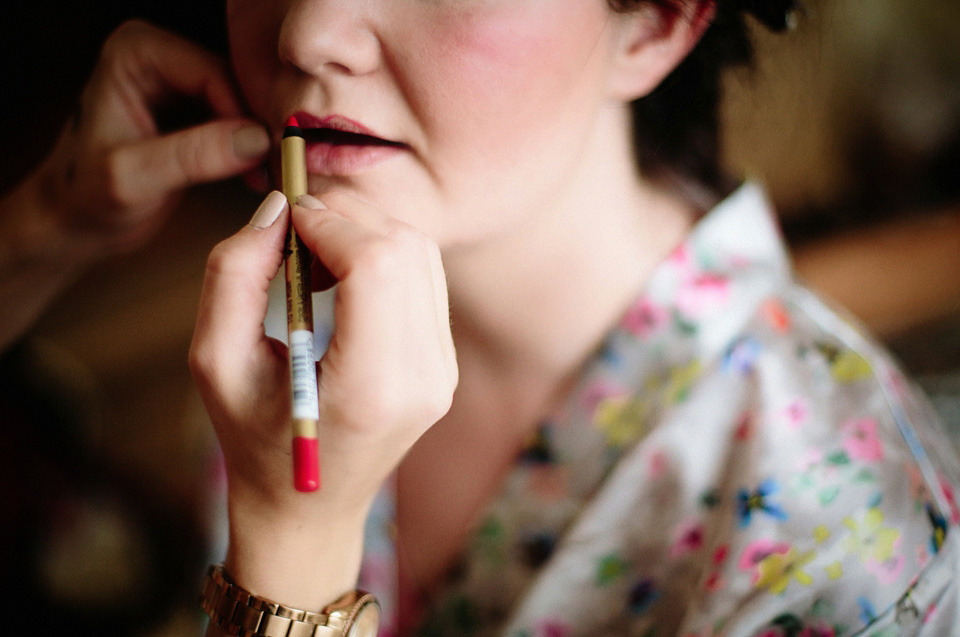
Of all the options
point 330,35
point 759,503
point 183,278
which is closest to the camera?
point 330,35

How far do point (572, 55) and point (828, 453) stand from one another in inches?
14.0

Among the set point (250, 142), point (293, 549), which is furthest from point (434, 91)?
point (293, 549)

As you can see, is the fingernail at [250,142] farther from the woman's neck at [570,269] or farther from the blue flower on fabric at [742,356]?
the blue flower on fabric at [742,356]

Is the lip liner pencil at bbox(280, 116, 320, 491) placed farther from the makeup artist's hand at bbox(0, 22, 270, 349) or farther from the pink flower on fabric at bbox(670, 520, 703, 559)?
the pink flower on fabric at bbox(670, 520, 703, 559)

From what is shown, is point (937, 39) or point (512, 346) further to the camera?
point (937, 39)

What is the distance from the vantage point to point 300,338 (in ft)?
1.09

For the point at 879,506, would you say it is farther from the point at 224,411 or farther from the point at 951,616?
the point at 224,411

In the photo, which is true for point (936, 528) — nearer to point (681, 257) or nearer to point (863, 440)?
point (863, 440)

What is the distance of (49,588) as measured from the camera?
3.02ft

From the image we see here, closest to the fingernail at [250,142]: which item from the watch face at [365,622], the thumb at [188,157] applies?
the thumb at [188,157]

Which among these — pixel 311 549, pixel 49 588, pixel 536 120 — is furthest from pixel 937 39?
pixel 49 588

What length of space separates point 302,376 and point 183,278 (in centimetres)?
116

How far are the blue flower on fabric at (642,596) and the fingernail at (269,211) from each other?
433 millimetres

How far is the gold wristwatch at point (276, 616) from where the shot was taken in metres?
0.42
